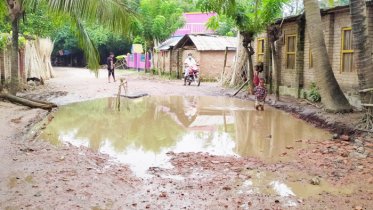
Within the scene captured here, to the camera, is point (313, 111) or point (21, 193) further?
point (313, 111)

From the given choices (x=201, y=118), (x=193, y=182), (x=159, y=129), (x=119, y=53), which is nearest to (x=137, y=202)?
(x=193, y=182)

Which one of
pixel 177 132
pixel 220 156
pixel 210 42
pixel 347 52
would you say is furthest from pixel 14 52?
pixel 210 42

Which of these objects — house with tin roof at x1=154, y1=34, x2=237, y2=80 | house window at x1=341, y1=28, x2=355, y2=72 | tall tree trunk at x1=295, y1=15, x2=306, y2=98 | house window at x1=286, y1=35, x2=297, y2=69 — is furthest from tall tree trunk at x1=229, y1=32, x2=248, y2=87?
house window at x1=341, y1=28, x2=355, y2=72

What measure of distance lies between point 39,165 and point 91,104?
26.8 feet

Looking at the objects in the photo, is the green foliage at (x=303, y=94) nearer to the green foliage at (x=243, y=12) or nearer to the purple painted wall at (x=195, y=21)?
the green foliage at (x=243, y=12)

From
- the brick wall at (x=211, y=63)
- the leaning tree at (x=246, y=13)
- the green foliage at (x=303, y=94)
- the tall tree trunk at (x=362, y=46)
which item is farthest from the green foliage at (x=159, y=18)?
the tall tree trunk at (x=362, y=46)

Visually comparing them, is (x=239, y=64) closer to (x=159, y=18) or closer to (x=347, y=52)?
(x=347, y=52)

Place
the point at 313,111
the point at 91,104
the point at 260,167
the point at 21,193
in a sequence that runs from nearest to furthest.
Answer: the point at 21,193, the point at 260,167, the point at 313,111, the point at 91,104

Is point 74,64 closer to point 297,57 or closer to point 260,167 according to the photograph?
point 297,57

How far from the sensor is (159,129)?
9547 mm

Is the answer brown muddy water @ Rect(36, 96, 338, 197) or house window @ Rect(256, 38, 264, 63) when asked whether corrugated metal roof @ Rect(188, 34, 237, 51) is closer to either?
house window @ Rect(256, 38, 264, 63)

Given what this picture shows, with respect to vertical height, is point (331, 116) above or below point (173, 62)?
below

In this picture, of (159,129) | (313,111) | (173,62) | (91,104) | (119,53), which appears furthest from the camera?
(119,53)

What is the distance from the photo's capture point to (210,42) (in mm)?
24641
